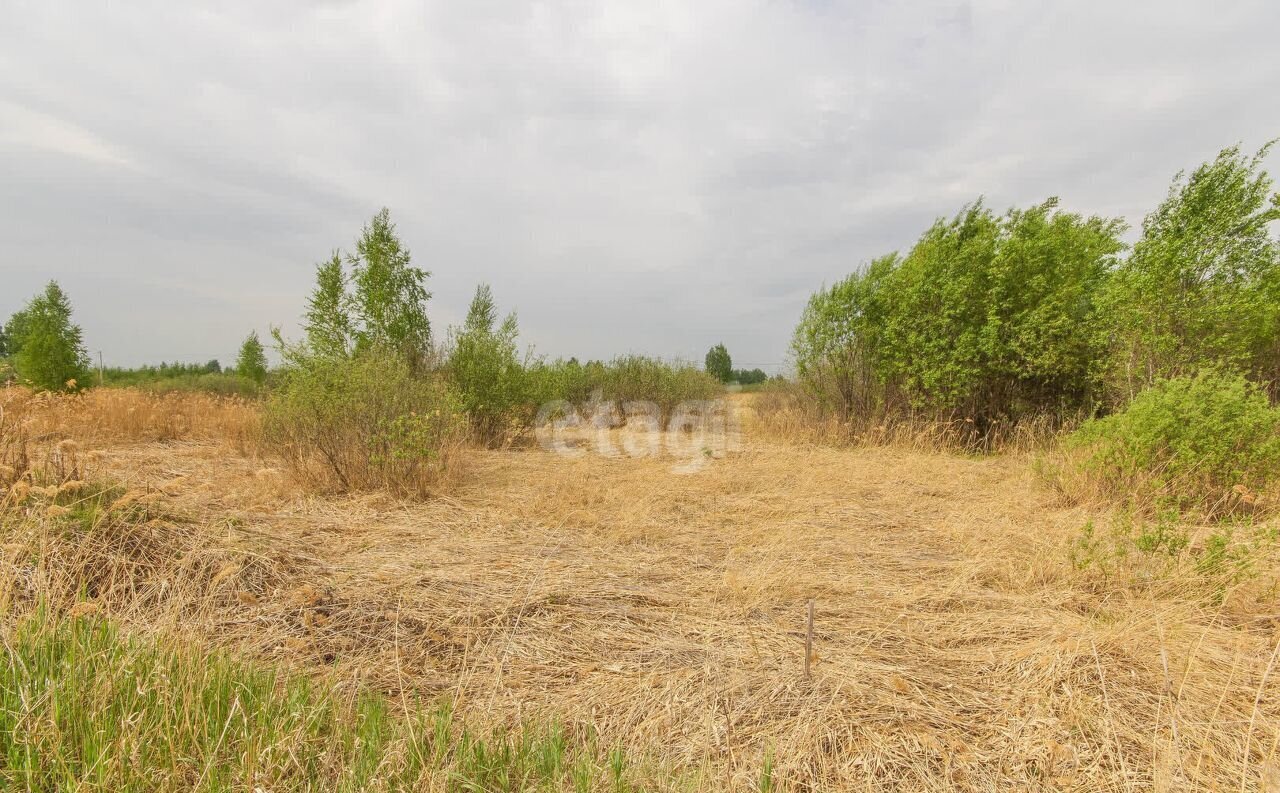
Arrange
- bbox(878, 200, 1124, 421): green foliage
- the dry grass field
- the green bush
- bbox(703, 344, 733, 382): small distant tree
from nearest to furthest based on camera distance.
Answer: the dry grass field < the green bush < bbox(878, 200, 1124, 421): green foliage < bbox(703, 344, 733, 382): small distant tree

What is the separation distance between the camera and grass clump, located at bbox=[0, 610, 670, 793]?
1364 mm

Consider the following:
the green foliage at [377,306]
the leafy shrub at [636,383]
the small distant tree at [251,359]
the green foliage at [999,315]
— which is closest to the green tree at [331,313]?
the green foliage at [377,306]

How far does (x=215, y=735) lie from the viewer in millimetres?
1545

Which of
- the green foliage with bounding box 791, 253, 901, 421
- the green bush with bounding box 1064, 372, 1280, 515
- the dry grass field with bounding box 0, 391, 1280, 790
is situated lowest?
the dry grass field with bounding box 0, 391, 1280, 790

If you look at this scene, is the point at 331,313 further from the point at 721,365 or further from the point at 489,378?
→ the point at 721,365

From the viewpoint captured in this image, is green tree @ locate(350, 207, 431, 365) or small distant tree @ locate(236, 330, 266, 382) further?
small distant tree @ locate(236, 330, 266, 382)

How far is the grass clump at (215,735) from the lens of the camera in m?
1.36

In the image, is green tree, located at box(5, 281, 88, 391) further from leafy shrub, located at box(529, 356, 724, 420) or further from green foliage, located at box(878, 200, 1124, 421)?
green foliage, located at box(878, 200, 1124, 421)

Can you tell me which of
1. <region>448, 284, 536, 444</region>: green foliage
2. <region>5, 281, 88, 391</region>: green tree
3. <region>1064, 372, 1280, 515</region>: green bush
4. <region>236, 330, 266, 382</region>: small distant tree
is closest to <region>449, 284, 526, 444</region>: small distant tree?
<region>448, 284, 536, 444</region>: green foliage

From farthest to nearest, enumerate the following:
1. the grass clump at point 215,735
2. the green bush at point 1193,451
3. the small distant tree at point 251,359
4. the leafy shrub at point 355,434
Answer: the small distant tree at point 251,359
the leafy shrub at point 355,434
the green bush at point 1193,451
the grass clump at point 215,735

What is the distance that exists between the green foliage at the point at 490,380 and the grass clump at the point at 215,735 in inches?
315

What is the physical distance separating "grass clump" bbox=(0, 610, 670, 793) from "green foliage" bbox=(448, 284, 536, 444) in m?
8.01

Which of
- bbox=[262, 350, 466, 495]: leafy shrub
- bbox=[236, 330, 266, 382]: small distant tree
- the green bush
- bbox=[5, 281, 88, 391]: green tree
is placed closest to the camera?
the green bush

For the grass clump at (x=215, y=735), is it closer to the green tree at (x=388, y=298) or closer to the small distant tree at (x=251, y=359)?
the green tree at (x=388, y=298)
